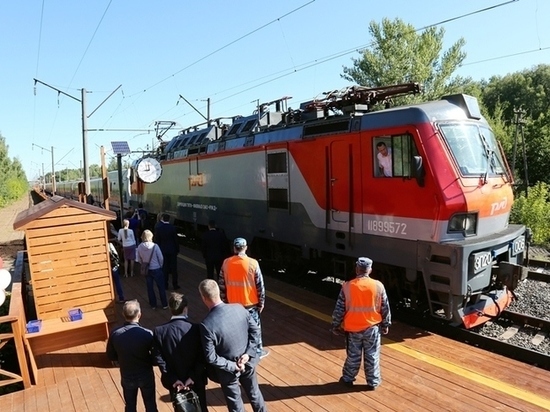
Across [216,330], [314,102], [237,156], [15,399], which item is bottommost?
[15,399]

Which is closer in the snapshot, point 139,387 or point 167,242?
point 139,387

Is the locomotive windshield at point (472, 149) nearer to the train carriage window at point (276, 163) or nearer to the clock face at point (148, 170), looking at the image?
the train carriage window at point (276, 163)

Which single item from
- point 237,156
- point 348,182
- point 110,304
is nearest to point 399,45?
point 237,156

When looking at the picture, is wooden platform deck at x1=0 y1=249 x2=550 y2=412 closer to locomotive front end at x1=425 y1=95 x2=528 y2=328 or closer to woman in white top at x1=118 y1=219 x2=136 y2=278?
locomotive front end at x1=425 y1=95 x2=528 y2=328

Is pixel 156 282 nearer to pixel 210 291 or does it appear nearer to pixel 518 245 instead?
pixel 210 291

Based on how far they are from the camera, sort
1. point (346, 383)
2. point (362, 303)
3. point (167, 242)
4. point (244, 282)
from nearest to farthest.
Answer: point (362, 303) → point (346, 383) → point (244, 282) → point (167, 242)

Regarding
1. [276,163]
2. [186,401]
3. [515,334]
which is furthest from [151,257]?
[515,334]

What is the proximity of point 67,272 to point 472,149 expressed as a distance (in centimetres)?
629

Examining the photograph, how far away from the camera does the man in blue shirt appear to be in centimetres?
393

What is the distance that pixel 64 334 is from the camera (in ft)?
20.1

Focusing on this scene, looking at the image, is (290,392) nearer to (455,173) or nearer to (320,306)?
(320,306)

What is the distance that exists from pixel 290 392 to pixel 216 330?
1.87 metres

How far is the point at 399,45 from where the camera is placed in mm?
31781

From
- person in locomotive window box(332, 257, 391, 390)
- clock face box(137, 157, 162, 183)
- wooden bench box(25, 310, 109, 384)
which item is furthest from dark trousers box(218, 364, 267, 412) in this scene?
clock face box(137, 157, 162, 183)
